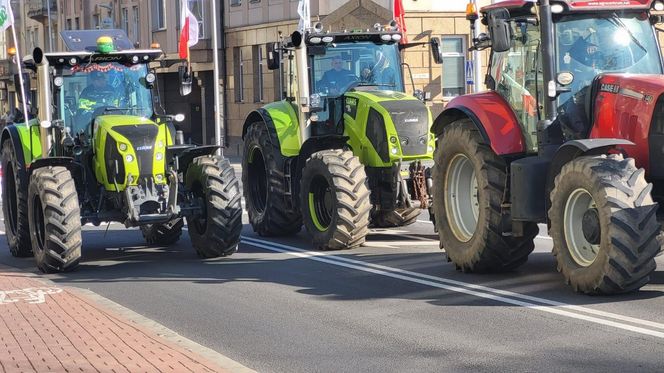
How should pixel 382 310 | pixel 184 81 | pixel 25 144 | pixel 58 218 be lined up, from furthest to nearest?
pixel 25 144, pixel 184 81, pixel 58 218, pixel 382 310

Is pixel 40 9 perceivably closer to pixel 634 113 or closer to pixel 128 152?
pixel 128 152

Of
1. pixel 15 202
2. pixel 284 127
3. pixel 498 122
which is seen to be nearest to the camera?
pixel 498 122

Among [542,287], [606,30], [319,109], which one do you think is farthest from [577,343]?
[319,109]

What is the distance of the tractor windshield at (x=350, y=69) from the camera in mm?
17969

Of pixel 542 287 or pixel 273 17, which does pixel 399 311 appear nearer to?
pixel 542 287

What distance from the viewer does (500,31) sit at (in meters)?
12.4

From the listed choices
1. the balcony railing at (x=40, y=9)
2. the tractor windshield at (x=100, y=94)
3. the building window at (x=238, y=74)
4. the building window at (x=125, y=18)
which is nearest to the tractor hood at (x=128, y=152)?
the tractor windshield at (x=100, y=94)

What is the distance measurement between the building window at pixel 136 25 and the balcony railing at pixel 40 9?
15431 millimetres

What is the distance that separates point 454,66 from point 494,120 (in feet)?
95.1

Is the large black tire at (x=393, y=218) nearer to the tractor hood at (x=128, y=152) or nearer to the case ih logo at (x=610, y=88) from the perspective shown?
the tractor hood at (x=128, y=152)

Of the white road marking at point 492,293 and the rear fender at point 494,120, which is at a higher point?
the rear fender at point 494,120

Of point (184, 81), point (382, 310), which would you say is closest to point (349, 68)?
point (184, 81)

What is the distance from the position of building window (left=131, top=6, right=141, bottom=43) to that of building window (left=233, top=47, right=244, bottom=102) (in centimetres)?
943

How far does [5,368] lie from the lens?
9.12m
